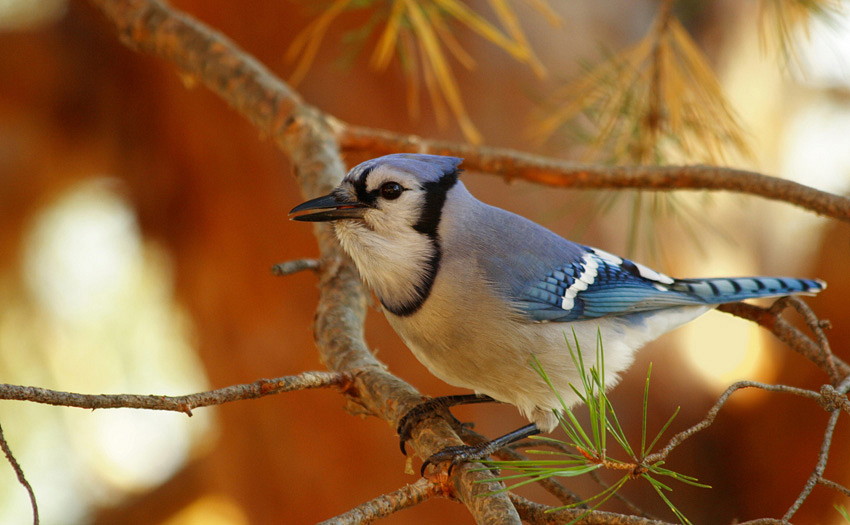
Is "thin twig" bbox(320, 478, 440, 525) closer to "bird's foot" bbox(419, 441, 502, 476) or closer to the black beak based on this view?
"bird's foot" bbox(419, 441, 502, 476)

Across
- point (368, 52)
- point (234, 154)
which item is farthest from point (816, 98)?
point (234, 154)

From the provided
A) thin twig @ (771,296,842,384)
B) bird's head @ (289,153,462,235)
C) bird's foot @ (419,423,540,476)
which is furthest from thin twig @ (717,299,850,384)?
bird's head @ (289,153,462,235)

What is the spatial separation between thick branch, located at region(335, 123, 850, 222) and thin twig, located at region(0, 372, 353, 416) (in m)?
0.65

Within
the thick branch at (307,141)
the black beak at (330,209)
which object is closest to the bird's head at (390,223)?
the black beak at (330,209)

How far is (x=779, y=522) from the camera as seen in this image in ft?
2.00

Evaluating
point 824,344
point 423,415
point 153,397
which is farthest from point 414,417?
point 824,344

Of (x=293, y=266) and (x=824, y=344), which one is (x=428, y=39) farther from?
(x=824, y=344)

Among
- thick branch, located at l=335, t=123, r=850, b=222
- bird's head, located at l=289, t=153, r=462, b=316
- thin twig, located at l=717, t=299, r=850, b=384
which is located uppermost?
thick branch, located at l=335, t=123, r=850, b=222

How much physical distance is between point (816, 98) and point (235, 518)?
89.1 inches

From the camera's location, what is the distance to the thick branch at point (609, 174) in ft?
3.42

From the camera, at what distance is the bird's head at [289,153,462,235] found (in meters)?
0.97

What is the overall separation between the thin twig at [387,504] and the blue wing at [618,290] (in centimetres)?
32

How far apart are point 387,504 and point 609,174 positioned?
29.3 inches

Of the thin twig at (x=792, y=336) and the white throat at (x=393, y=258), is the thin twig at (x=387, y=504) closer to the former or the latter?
the white throat at (x=393, y=258)
